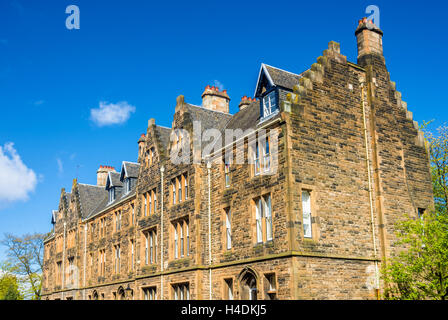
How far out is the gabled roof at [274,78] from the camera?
24.2 meters

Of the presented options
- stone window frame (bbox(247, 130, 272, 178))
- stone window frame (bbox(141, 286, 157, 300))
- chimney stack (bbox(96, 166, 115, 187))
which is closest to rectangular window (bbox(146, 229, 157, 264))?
stone window frame (bbox(141, 286, 157, 300))

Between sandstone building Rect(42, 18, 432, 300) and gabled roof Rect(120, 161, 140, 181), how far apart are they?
285 inches

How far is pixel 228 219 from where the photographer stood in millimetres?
25312

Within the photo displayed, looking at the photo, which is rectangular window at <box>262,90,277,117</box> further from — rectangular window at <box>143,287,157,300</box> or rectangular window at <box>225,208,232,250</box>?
rectangular window at <box>143,287,157,300</box>

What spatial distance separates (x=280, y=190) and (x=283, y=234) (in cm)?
186

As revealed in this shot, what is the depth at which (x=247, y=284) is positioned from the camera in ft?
75.5

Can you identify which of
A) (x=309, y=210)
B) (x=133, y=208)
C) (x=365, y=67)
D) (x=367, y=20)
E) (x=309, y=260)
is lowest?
(x=309, y=260)

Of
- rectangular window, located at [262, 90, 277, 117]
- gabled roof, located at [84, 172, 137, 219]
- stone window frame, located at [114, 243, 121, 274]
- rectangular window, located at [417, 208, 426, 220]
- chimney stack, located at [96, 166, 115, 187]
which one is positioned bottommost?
stone window frame, located at [114, 243, 121, 274]

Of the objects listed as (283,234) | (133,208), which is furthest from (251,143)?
(133,208)

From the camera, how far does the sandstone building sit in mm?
21266

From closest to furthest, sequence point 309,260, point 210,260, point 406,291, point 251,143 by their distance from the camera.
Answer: point 309,260
point 406,291
point 251,143
point 210,260

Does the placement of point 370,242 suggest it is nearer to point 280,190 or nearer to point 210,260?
point 280,190

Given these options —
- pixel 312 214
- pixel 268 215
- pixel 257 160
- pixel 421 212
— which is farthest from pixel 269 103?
pixel 421 212

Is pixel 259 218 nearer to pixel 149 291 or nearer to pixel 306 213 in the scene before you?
pixel 306 213
